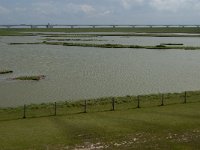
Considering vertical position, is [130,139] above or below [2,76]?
below

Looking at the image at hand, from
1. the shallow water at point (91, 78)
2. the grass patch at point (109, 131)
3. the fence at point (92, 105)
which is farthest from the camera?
the shallow water at point (91, 78)

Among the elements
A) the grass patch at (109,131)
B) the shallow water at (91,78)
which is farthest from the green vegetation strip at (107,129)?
the shallow water at (91,78)

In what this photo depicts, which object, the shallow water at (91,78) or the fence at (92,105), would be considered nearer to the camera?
the fence at (92,105)

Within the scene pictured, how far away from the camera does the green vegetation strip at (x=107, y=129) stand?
25.6 meters

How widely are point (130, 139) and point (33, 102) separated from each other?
17.4 metres

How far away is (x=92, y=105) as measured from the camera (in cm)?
3869

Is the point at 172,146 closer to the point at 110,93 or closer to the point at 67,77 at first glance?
the point at 110,93

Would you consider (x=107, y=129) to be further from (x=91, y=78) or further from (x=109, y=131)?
(x=91, y=78)

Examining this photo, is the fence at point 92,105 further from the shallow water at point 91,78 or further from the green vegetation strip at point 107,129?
the shallow water at point 91,78

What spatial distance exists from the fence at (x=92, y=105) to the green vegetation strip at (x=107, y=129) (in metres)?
0.10

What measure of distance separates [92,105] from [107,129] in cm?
968

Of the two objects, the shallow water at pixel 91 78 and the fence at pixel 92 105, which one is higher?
the shallow water at pixel 91 78

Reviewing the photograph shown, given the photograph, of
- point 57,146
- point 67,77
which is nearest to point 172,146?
point 57,146

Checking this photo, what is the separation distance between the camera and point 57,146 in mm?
25062
